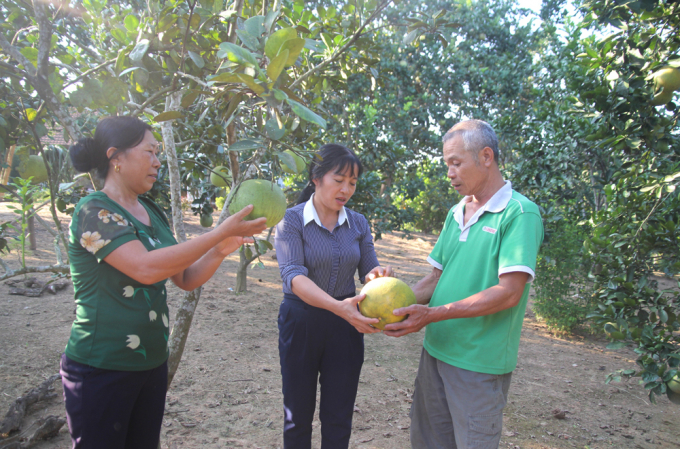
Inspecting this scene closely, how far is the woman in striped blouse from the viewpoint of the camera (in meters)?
1.86

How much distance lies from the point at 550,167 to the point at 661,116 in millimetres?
1439

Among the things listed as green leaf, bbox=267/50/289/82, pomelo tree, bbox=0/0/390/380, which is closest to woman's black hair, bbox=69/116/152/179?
pomelo tree, bbox=0/0/390/380

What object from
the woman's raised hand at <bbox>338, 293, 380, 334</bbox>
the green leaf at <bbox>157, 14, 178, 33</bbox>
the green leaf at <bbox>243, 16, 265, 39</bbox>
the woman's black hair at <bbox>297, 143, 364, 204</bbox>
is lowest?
the woman's raised hand at <bbox>338, 293, 380, 334</bbox>

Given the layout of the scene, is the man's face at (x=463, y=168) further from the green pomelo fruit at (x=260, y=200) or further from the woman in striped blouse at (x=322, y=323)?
the green pomelo fruit at (x=260, y=200)

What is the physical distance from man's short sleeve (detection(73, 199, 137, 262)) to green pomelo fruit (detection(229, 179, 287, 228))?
1.11ft

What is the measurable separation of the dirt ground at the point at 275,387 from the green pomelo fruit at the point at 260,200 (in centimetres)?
180

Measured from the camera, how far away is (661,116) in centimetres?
250

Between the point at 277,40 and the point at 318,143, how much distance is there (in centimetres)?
201

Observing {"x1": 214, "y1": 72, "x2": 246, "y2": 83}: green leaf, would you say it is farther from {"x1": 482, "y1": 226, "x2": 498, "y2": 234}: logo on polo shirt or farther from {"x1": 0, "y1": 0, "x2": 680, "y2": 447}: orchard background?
{"x1": 482, "y1": 226, "x2": 498, "y2": 234}: logo on polo shirt

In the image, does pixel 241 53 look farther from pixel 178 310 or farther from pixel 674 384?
pixel 674 384

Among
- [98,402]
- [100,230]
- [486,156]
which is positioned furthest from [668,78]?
[98,402]

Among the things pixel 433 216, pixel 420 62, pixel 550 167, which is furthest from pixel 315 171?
pixel 433 216

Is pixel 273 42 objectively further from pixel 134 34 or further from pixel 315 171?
pixel 134 34

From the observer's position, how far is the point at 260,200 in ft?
4.59
